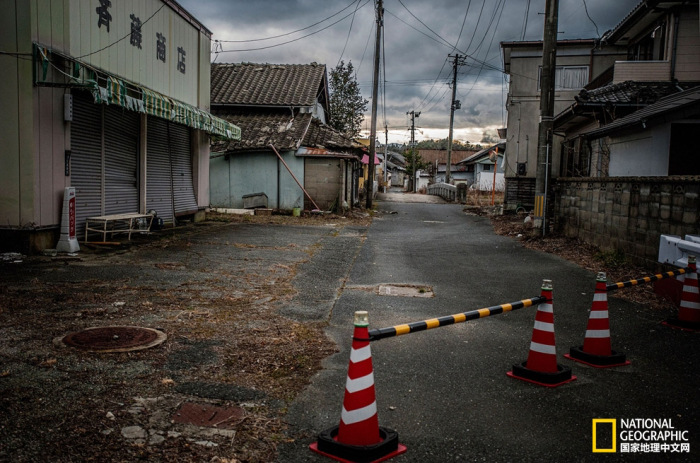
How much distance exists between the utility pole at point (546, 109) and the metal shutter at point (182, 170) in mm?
10471

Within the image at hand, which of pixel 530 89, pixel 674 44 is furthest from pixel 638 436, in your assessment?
pixel 530 89

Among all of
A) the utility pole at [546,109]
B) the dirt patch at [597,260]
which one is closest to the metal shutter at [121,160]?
the dirt patch at [597,260]

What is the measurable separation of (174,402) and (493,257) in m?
9.15

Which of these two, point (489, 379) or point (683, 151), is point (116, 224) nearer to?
point (489, 379)

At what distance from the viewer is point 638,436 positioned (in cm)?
356

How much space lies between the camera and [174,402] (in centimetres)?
376

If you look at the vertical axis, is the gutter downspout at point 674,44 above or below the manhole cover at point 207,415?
above

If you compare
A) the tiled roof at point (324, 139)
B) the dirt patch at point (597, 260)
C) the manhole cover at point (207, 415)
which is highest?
the tiled roof at point (324, 139)

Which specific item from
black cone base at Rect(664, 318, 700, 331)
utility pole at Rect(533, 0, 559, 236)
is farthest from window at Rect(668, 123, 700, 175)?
black cone base at Rect(664, 318, 700, 331)

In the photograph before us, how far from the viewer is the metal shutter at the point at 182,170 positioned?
15438 mm

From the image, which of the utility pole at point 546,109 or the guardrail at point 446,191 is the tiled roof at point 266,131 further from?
the guardrail at point 446,191

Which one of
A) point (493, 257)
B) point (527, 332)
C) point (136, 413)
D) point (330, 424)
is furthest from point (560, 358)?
point (493, 257)

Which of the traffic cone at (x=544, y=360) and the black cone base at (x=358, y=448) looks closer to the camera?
the black cone base at (x=358, y=448)

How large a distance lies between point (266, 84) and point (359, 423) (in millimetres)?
23672
